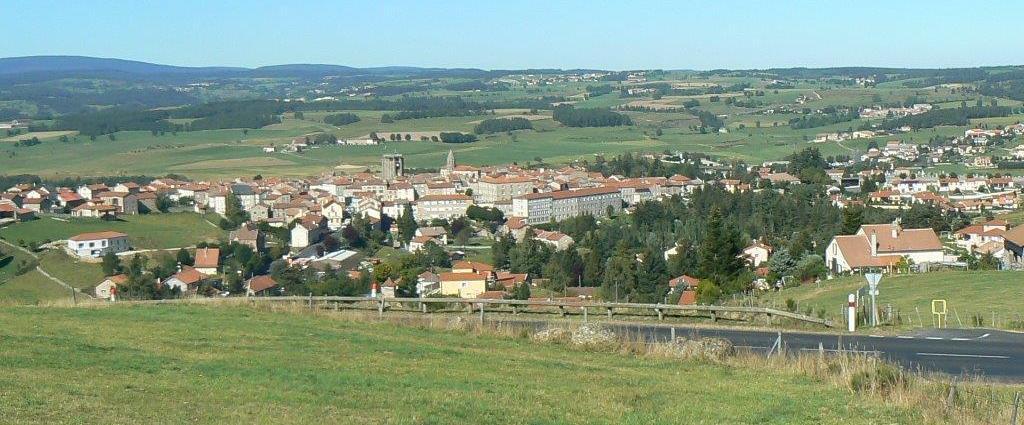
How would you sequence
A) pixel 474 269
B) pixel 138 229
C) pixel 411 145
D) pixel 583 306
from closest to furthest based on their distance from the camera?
pixel 583 306, pixel 474 269, pixel 138 229, pixel 411 145

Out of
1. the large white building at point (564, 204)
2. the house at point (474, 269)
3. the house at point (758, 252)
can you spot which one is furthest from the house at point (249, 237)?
the house at point (758, 252)

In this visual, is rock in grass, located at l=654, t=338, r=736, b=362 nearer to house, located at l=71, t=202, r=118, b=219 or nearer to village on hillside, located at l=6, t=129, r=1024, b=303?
village on hillside, located at l=6, t=129, r=1024, b=303

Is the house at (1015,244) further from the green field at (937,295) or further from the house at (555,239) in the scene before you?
the house at (555,239)

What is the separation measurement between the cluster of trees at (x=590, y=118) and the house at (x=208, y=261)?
369 ft

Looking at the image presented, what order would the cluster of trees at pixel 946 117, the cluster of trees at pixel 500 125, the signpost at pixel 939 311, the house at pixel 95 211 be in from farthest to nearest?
the cluster of trees at pixel 500 125 < the cluster of trees at pixel 946 117 < the house at pixel 95 211 < the signpost at pixel 939 311

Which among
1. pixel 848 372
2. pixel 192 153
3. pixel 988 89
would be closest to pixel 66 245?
pixel 848 372

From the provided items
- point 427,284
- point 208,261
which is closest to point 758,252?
point 427,284

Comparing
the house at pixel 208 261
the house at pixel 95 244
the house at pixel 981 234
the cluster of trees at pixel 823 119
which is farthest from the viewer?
the cluster of trees at pixel 823 119

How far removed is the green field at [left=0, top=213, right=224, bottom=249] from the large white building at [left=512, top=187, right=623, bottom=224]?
22772 mm

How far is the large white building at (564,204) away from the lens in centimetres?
8819

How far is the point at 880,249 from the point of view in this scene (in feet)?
136

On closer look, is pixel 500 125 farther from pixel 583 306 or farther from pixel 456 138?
pixel 583 306

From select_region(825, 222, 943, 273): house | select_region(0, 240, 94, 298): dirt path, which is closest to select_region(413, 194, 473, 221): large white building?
select_region(0, 240, 94, 298): dirt path

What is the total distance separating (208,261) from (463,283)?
17.1 meters
